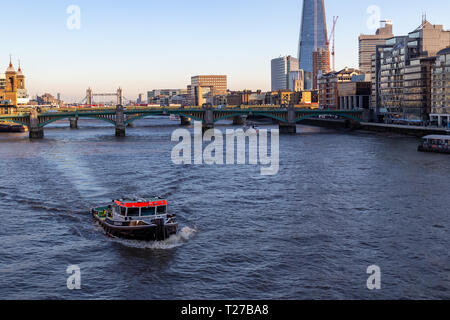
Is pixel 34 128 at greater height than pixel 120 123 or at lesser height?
lesser

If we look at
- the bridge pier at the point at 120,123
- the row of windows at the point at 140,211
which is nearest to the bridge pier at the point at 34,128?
the bridge pier at the point at 120,123

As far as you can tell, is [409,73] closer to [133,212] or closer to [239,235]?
[239,235]

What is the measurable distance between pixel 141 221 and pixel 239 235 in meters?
5.92

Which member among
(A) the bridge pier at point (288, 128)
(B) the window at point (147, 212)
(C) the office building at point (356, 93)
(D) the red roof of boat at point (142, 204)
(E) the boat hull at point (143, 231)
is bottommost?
(E) the boat hull at point (143, 231)

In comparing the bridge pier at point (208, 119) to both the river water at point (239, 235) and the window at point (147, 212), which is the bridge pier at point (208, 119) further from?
the window at point (147, 212)

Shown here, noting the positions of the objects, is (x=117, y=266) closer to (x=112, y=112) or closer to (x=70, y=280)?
(x=70, y=280)

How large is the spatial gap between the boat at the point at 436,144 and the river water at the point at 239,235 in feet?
43.2

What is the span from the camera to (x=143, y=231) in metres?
34.1

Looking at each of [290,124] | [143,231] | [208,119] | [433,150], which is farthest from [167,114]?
[143,231]

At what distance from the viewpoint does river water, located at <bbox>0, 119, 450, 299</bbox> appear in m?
27.1

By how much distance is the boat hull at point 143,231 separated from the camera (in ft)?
112

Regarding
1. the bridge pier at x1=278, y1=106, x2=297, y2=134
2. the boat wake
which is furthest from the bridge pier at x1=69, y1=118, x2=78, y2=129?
the boat wake

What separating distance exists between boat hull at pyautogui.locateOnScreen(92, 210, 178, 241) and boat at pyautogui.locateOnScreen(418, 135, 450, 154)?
54.1 meters

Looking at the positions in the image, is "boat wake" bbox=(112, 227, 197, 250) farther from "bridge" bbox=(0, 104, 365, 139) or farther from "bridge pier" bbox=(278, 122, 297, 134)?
"bridge pier" bbox=(278, 122, 297, 134)
